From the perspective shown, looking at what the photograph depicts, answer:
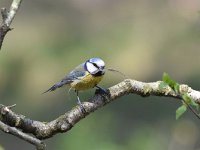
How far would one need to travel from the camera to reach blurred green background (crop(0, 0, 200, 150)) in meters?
7.89

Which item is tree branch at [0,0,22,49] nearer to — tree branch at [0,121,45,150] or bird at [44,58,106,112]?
tree branch at [0,121,45,150]

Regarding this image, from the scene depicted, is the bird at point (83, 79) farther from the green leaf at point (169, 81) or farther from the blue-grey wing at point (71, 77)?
the green leaf at point (169, 81)

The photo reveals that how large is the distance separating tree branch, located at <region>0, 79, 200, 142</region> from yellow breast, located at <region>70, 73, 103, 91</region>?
0.46 metres

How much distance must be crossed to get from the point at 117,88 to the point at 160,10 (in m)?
8.67

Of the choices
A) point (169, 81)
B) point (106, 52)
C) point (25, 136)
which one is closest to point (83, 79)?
point (169, 81)

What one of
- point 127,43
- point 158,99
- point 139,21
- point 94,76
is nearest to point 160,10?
point 139,21

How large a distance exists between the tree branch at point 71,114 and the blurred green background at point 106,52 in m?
3.48

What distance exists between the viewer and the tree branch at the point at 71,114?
2394 millimetres

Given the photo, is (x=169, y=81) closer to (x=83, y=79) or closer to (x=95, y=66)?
(x=95, y=66)

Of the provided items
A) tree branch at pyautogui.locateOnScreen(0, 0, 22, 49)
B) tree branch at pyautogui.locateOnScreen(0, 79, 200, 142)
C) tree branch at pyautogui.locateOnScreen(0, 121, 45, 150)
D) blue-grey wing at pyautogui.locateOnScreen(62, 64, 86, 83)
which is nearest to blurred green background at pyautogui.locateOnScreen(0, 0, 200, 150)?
blue-grey wing at pyautogui.locateOnScreen(62, 64, 86, 83)

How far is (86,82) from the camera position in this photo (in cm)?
323

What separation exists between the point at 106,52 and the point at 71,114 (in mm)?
7124

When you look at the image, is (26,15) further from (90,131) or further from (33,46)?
(90,131)

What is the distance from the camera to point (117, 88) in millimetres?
2756
